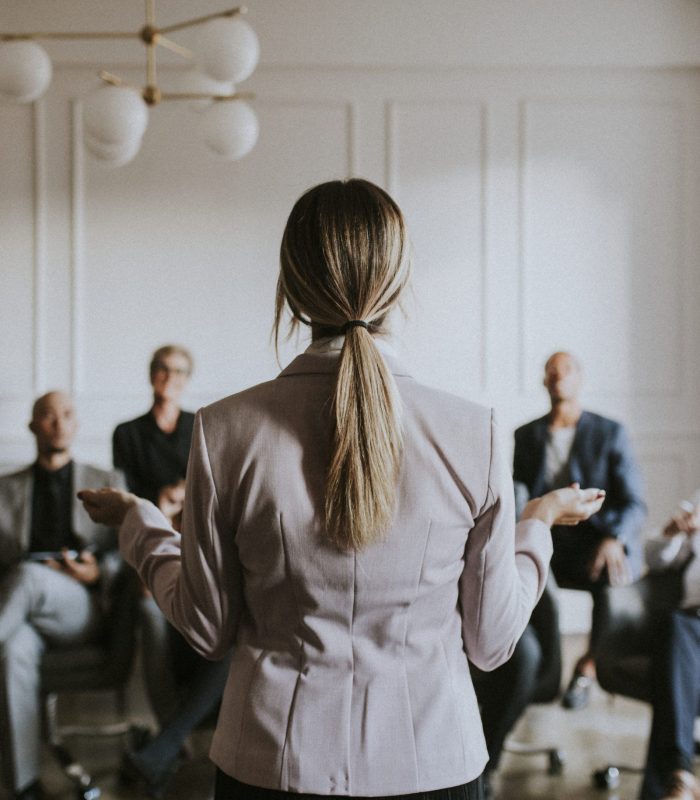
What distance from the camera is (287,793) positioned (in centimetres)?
113

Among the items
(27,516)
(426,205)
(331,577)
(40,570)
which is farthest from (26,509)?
(426,205)

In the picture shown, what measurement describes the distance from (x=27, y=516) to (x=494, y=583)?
2772mm

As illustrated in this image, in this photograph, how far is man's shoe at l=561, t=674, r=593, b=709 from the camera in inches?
159

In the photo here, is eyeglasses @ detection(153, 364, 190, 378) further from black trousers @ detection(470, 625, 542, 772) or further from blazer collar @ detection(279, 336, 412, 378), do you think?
blazer collar @ detection(279, 336, 412, 378)

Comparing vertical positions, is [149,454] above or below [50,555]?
above

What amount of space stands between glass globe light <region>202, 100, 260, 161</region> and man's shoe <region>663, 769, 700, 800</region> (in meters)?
2.67

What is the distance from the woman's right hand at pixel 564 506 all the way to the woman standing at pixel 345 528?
0.22 metres

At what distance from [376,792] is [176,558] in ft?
1.36

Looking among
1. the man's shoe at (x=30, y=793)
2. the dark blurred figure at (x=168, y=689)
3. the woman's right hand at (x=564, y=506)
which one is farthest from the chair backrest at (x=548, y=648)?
the woman's right hand at (x=564, y=506)

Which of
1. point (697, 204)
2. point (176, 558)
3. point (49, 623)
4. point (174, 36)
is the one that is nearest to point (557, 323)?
point (697, 204)

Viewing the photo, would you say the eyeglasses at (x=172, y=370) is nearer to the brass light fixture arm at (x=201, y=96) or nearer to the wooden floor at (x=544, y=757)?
the brass light fixture arm at (x=201, y=96)

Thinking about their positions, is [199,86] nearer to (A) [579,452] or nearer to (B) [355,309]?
(A) [579,452]

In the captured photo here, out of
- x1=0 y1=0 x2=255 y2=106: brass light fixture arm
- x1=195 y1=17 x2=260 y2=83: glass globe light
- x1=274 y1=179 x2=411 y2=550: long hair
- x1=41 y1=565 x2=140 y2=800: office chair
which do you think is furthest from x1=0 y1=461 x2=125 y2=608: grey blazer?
→ x1=274 y1=179 x2=411 y2=550: long hair

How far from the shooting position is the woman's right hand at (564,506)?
4.51ft
